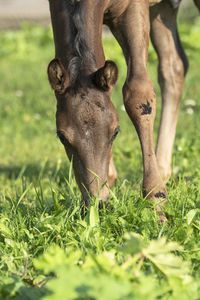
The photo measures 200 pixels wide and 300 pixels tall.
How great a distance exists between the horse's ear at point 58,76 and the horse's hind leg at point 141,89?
0.49 metres

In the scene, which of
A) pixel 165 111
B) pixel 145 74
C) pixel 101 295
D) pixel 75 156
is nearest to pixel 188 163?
pixel 165 111

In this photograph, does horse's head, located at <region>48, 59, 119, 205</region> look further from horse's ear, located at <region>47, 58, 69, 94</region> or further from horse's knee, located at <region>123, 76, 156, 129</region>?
horse's knee, located at <region>123, 76, 156, 129</region>

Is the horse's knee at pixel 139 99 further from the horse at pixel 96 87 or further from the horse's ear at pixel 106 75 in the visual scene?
the horse's ear at pixel 106 75

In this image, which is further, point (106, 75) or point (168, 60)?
point (168, 60)

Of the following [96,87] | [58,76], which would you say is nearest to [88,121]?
[96,87]

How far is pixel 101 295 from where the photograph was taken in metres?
1.59

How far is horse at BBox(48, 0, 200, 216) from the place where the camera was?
2996 millimetres

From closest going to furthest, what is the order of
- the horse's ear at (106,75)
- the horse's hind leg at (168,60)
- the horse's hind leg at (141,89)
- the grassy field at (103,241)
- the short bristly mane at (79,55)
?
the grassy field at (103,241), the horse's ear at (106,75), the short bristly mane at (79,55), the horse's hind leg at (141,89), the horse's hind leg at (168,60)

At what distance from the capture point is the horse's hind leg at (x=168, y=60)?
4.64 meters

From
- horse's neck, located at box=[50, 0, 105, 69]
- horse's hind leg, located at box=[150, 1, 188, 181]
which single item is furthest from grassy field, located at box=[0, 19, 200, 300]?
horse's neck, located at box=[50, 0, 105, 69]

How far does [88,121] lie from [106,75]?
32 cm

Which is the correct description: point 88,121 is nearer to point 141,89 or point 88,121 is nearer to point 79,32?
point 141,89

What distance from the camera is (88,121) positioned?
117 inches

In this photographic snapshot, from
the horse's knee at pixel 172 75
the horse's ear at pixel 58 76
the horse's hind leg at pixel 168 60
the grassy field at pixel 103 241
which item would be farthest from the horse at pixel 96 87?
the horse's knee at pixel 172 75
